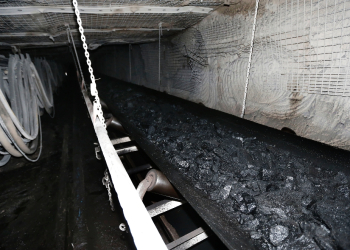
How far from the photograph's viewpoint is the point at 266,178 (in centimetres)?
155

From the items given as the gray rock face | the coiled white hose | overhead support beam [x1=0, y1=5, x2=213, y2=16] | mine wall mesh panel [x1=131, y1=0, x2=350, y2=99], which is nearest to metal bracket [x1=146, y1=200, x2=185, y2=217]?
the gray rock face

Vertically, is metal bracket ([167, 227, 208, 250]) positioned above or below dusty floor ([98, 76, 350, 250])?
below

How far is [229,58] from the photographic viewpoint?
2.64m

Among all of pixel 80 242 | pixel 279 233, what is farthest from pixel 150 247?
pixel 80 242

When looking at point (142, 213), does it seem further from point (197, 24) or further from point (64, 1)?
point (197, 24)

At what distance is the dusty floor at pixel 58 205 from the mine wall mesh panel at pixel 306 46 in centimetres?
249

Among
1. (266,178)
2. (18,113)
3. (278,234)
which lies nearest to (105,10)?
(18,113)

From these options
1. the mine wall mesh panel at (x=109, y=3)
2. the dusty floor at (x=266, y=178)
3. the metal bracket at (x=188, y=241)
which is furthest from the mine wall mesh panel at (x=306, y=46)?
the metal bracket at (x=188, y=241)

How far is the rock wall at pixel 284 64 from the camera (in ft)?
5.20

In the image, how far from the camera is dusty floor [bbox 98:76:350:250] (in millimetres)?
1078

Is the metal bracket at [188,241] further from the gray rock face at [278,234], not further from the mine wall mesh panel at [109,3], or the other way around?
the mine wall mesh panel at [109,3]

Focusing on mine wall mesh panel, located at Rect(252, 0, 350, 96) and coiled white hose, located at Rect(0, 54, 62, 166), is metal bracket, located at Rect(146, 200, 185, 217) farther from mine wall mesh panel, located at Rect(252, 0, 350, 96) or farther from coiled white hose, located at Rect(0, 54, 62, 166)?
coiled white hose, located at Rect(0, 54, 62, 166)

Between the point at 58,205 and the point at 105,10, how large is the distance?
8.44ft

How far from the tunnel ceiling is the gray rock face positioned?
2442 mm
